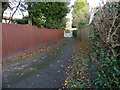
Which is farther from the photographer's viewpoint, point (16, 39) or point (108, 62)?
point (16, 39)

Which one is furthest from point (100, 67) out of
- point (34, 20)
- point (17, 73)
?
point (34, 20)

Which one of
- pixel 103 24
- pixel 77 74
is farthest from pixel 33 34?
pixel 103 24

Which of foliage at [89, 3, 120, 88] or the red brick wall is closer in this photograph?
foliage at [89, 3, 120, 88]

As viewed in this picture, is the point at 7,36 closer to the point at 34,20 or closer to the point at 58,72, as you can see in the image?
the point at 58,72

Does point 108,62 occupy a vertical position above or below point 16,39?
below

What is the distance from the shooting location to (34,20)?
10.6 metres

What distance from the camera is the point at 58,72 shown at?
4.34 m

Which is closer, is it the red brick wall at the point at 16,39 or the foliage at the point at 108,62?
the foliage at the point at 108,62

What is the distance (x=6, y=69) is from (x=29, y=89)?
81.8 inches

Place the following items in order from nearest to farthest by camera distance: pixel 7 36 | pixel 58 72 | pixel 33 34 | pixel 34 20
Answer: pixel 58 72 → pixel 7 36 → pixel 33 34 → pixel 34 20

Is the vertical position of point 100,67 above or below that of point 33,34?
below

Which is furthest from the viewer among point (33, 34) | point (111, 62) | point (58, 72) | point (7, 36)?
point (33, 34)

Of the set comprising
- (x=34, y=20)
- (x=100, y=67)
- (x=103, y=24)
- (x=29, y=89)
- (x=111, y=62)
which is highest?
(x=34, y=20)

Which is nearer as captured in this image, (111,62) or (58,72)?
(111,62)
